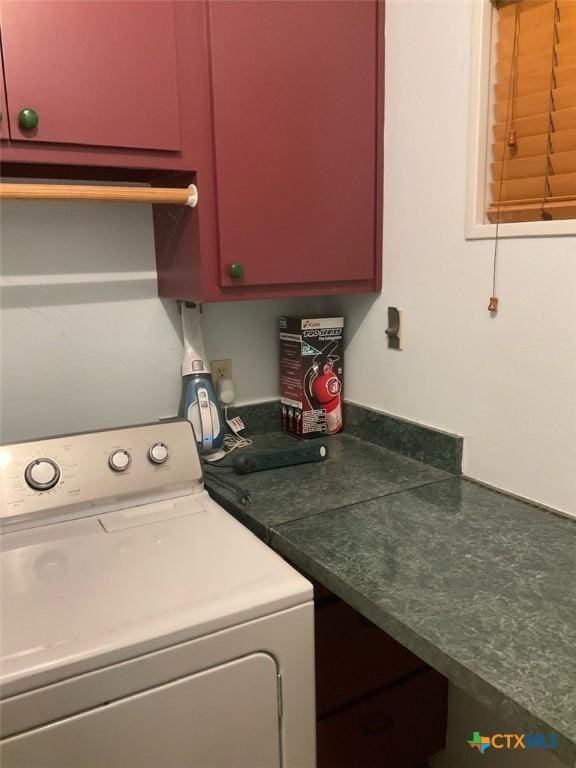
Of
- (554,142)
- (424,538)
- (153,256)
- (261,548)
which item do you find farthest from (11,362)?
(554,142)

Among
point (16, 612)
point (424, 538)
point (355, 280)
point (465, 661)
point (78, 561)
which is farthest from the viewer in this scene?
point (355, 280)

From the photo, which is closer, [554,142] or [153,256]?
[554,142]

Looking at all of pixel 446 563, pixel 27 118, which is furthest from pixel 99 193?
pixel 446 563

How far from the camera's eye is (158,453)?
4.50ft

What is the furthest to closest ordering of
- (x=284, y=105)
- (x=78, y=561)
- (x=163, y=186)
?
(x=163, y=186), (x=284, y=105), (x=78, y=561)

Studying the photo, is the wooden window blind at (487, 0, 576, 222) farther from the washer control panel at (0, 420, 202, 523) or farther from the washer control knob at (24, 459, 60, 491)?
the washer control knob at (24, 459, 60, 491)

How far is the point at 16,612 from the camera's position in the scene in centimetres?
96

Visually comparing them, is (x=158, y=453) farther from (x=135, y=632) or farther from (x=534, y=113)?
(x=534, y=113)

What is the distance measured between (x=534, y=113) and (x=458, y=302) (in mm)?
434

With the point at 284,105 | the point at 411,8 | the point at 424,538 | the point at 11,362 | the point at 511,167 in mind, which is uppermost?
the point at 411,8

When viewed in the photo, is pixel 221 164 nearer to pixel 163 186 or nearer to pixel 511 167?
pixel 163 186

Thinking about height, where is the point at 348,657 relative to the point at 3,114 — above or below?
below

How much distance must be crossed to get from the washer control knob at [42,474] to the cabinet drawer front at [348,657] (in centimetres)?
65

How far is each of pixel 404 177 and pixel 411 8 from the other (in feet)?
1.30
